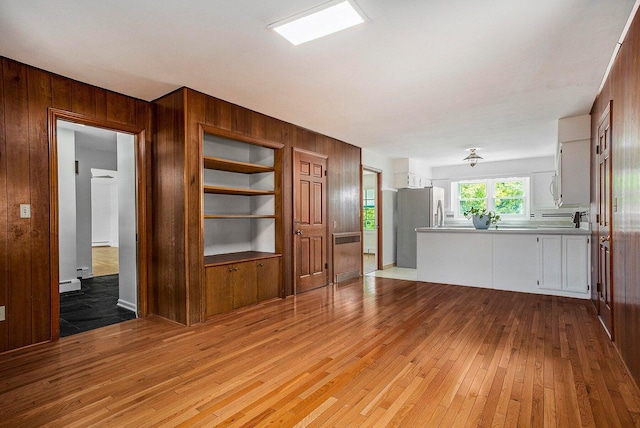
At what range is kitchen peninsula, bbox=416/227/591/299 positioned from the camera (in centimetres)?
459

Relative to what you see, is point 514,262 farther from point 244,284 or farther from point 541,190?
point 244,284

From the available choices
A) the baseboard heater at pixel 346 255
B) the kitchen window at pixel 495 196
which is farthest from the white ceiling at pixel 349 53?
the kitchen window at pixel 495 196

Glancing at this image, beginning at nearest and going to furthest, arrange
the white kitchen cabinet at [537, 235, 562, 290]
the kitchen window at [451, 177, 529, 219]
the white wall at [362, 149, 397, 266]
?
the white kitchen cabinet at [537, 235, 562, 290] → the white wall at [362, 149, 397, 266] → the kitchen window at [451, 177, 529, 219]

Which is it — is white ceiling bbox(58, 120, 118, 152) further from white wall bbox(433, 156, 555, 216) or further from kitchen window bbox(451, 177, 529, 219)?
kitchen window bbox(451, 177, 529, 219)

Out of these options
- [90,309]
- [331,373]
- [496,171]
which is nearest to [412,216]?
[496,171]

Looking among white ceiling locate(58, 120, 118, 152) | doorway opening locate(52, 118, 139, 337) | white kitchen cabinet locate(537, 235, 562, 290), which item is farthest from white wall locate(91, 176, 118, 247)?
white kitchen cabinet locate(537, 235, 562, 290)

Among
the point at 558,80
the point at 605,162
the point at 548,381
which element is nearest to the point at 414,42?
the point at 558,80

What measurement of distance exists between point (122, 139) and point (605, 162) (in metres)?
5.38

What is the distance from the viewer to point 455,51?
272 centimetres

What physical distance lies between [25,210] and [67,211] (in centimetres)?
277

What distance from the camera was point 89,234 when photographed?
6.39 meters

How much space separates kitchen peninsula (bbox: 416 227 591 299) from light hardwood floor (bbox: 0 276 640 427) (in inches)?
35.2

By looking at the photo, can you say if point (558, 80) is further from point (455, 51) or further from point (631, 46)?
point (455, 51)

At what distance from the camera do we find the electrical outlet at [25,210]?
114 inches
